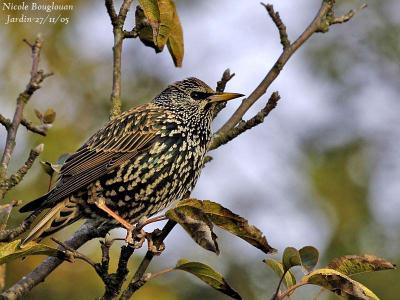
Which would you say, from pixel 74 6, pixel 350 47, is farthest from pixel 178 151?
pixel 350 47

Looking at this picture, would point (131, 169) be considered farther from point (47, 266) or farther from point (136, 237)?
point (136, 237)

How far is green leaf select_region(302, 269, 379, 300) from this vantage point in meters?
2.98

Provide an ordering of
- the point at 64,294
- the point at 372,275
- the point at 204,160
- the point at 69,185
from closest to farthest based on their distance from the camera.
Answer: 1. the point at 69,185
2. the point at 204,160
3. the point at 64,294
4. the point at 372,275

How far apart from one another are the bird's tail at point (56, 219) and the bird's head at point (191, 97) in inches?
41.1

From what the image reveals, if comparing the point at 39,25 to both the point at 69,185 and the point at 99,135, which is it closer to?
the point at 99,135

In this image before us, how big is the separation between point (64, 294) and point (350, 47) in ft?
17.6

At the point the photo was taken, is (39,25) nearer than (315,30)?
No

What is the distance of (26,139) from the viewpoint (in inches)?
248

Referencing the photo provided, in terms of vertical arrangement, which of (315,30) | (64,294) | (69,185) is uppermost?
(315,30)

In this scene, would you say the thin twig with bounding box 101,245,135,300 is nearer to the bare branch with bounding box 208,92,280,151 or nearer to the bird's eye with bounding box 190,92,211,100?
the bare branch with bounding box 208,92,280,151

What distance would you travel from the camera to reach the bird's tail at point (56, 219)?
13.4ft

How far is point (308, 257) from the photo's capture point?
3.05m

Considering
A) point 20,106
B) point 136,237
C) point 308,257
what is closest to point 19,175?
point 20,106

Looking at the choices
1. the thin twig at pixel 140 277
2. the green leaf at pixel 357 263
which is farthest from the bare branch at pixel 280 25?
the green leaf at pixel 357 263
